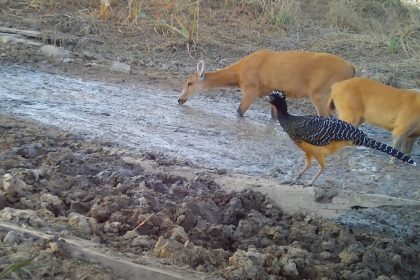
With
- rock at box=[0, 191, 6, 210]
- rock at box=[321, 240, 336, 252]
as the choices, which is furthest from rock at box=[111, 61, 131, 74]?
rock at box=[321, 240, 336, 252]

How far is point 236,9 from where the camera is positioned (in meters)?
13.7

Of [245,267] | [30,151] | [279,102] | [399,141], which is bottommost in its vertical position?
[399,141]

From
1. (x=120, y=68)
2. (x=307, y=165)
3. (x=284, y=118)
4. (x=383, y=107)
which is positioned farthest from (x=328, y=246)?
(x=120, y=68)

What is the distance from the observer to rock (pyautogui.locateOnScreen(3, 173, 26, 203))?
171 inches

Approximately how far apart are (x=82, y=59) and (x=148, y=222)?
22.0 feet

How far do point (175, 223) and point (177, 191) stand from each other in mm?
662

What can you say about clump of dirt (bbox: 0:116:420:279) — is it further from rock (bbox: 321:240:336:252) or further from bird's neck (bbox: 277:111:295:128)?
bird's neck (bbox: 277:111:295:128)

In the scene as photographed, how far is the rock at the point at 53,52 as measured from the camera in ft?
34.0

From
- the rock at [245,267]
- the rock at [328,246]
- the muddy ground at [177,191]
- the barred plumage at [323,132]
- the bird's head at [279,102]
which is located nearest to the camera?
the rock at [245,267]

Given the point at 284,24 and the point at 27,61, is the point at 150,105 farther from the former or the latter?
the point at 284,24

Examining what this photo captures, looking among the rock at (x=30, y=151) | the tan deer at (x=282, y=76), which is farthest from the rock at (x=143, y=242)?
the tan deer at (x=282, y=76)

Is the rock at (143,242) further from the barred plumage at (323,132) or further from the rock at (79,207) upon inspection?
the barred plumage at (323,132)

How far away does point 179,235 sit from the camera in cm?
410

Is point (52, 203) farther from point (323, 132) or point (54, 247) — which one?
point (323, 132)
